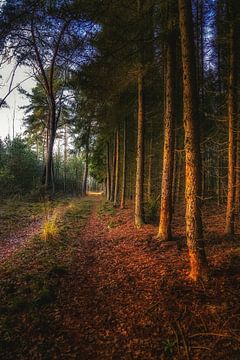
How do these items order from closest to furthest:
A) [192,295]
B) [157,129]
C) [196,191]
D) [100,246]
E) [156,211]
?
1. [192,295]
2. [196,191]
3. [100,246]
4. [156,211]
5. [157,129]

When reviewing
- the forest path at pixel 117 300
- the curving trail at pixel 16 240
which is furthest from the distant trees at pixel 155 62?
the curving trail at pixel 16 240

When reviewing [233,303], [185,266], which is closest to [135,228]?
[185,266]

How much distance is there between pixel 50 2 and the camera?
16.8 ft

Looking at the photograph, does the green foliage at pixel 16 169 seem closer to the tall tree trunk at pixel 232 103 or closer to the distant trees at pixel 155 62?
the distant trees at pixel 155 62

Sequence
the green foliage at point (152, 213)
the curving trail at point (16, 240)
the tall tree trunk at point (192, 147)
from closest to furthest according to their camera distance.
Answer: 1. the tall tree trunk at point (192, 147)
2. the curving trail at point (16, 240)
3. the green foliage at point (152, 213)

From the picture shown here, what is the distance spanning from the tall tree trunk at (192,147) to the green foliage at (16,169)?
18596 mm

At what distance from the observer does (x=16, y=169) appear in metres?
24.0

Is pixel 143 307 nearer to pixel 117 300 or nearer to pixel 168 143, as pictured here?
pixel 117 300

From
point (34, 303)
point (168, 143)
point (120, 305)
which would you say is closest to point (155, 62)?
point (168, 143)

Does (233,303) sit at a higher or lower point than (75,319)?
higher

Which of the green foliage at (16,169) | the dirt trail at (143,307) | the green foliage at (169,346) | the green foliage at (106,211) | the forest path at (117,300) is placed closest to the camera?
the green foliage at (169,346)

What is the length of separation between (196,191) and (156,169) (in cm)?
1560

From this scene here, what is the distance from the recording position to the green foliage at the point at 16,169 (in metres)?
22.0

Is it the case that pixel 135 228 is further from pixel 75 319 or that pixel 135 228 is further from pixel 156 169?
pixel 156 169
